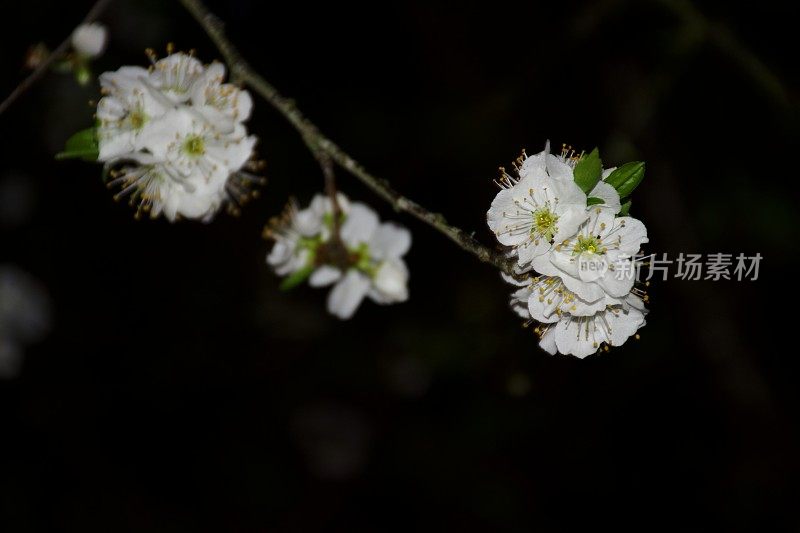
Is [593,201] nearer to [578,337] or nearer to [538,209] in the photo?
[538,209]

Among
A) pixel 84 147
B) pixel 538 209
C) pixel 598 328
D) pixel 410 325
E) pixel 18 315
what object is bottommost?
pixel 18 315

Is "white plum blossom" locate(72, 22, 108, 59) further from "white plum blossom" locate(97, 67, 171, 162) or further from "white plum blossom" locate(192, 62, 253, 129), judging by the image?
"white plum blossom" locate(192, 62, 253, 129)

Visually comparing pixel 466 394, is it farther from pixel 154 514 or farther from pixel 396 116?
pixel 154 514

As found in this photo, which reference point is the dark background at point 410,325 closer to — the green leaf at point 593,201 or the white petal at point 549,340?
the white petal at point 549,340

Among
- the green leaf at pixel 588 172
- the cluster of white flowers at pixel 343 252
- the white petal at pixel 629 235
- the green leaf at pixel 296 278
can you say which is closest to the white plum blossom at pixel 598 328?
the white petal at pixel 629 235

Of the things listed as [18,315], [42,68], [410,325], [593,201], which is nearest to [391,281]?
[593,201]

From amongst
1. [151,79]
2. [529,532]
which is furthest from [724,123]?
[151,79]

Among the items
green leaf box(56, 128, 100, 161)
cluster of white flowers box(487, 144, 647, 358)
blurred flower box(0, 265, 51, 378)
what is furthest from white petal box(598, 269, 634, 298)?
blurred flower box(0, 265, 51, 378)
